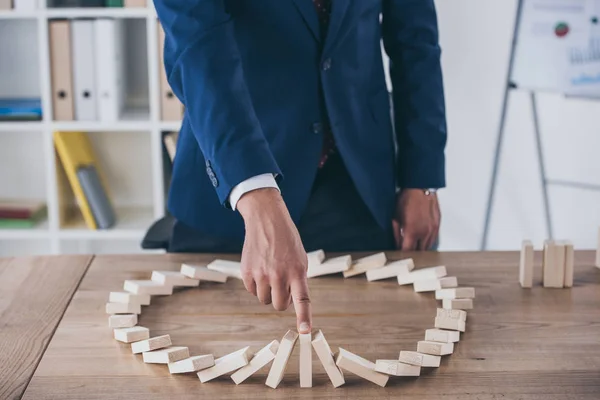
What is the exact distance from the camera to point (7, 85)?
12.0ft

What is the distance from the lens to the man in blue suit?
1.38 metres

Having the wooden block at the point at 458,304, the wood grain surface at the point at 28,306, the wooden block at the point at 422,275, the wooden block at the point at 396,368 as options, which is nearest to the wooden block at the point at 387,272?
the wooden block at the point at 422,275

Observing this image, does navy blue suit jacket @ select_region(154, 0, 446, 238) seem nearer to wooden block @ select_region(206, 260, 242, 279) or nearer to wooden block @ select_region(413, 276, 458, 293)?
wooden block @ select_region(206, 260, 242, 279)

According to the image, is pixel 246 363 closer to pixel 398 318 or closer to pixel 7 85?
pixel 398 318

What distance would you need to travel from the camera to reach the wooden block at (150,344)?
123 cm

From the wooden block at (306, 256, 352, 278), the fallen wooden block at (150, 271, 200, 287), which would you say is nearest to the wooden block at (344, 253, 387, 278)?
the wooden block at (306, 256, 352, 278)

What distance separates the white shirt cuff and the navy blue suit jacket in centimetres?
3

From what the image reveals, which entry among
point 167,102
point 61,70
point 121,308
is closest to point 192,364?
point 121,308

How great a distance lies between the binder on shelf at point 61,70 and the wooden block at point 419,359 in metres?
2.43

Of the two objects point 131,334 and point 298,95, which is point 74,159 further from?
point 131,334

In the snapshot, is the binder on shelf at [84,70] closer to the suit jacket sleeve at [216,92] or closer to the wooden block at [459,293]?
the suit jacket sleeve at [216,92]

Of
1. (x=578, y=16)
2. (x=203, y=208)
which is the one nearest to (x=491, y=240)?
(x=578, y=16)

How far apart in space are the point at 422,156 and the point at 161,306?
0.70 meters

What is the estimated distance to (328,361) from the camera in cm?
116
